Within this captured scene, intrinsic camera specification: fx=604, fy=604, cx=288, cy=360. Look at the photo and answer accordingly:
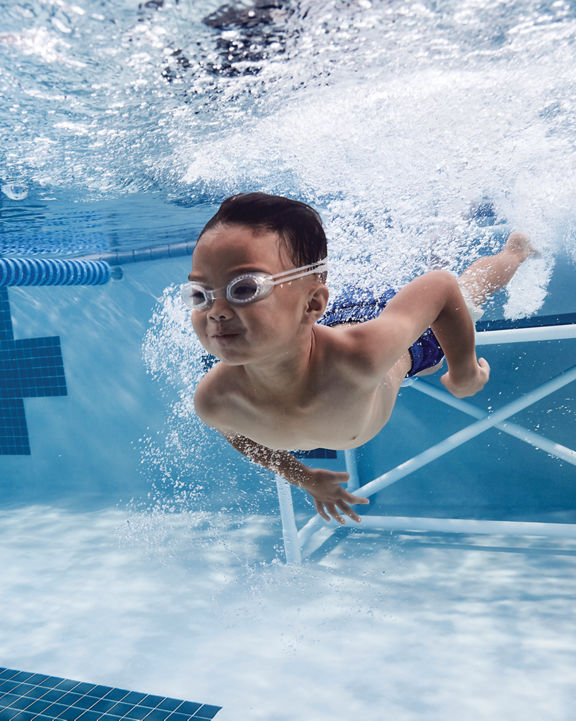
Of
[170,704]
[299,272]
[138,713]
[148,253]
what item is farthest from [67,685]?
[148,253]

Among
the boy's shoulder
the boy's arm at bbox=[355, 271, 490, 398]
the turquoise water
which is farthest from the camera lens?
the turquoise water

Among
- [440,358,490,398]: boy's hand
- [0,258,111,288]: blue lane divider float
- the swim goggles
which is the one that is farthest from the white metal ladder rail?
the swim goggles

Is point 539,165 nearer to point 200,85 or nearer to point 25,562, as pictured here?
point 200,85

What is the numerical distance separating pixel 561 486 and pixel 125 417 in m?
7.40

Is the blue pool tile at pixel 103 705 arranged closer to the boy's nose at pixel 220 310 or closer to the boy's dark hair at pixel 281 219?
the boy's nose at pixel 220 310

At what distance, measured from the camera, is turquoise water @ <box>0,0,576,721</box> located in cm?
420

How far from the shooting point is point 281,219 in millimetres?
1811

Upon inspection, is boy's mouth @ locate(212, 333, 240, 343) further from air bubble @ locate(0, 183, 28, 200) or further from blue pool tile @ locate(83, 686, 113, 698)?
air bubble @ locate(0, 183, 28, 200)

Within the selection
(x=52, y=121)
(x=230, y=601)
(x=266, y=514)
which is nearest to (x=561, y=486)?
(x=266, y=514)

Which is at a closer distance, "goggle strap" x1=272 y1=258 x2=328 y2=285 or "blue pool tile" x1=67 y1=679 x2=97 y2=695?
"goggle strap" x1=272 y1=258 x2=328 y2=285

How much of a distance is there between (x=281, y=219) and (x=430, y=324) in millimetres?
943

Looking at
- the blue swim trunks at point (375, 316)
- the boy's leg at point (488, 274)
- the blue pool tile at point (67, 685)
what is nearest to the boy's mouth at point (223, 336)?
the blue swim trunks at point (375, 316)

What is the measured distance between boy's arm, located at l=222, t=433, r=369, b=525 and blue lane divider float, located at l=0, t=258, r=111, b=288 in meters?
5.70

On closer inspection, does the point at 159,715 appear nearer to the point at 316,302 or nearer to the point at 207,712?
the point at 207,712
